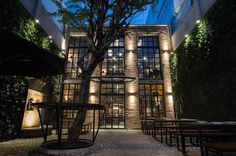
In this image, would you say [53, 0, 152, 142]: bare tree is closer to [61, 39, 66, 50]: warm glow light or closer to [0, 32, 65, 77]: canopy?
[0, 32, 65, 77]: canopy

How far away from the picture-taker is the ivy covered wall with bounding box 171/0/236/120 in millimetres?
4184

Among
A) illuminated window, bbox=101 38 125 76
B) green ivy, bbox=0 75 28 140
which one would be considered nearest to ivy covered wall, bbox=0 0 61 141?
green ivy, bbox=0 75 28 140

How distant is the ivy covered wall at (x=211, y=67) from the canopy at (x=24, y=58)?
4.95 m

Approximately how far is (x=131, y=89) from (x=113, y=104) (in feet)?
4.92

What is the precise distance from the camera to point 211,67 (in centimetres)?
500

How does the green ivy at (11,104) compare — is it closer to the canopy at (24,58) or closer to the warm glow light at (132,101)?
the canopy at (24,58)

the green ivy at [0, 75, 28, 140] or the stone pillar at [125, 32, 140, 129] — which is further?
the stone pillar at [125, 32, 140, 129]

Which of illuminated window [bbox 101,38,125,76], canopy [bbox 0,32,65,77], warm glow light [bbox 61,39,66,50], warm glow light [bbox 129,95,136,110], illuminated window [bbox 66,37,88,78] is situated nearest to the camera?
canopy [bbox 0,32,65,77]

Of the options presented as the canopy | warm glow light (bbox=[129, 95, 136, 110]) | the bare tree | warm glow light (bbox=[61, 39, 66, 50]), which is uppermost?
warm glow light (bbox=[61, 39, 66, 50])

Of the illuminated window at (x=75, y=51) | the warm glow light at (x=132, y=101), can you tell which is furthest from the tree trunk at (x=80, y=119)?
the illuminated window at (x=75, y=51)

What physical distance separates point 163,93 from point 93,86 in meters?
4.58

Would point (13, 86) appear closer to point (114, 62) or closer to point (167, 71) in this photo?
point (114, 62)

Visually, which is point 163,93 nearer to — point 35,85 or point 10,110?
point 35,85

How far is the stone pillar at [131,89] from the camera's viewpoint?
320 inches
